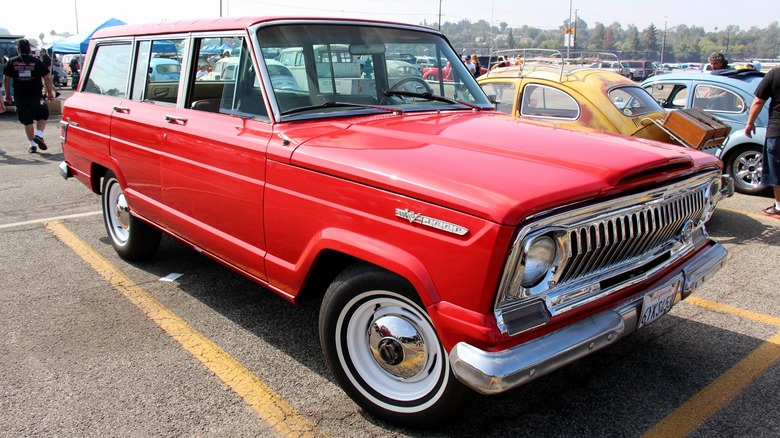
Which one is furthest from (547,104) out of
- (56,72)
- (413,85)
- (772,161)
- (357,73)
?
(56,72)

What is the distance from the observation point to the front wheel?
108 inches

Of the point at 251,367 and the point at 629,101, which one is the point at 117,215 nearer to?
the point at 251,367

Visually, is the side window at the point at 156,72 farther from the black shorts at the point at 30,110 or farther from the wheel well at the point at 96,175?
the black shorts at the point at 30,110

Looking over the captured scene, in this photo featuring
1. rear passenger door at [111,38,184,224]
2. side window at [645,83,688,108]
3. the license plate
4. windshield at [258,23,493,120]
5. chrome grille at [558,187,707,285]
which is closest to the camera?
chrome grille at [558,187,707,285]

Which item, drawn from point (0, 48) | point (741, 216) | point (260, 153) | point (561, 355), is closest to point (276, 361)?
point (260, 153)

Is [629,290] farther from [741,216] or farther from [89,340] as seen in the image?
[741,216]

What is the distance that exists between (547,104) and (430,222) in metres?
5.63

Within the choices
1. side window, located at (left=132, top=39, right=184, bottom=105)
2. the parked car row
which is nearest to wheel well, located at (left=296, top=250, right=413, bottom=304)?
side window, located at (left=132, top=39, right=184, bottom=105)

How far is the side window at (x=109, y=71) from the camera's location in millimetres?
4910

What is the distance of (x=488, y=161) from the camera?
9.07 ft

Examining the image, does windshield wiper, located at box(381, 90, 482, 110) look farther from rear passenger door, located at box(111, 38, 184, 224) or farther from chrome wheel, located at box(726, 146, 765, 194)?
chrome wheel, located at box(726, 146, 765, 194)

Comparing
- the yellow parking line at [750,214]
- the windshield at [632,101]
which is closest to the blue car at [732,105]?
the yellow parking line at [750,214]

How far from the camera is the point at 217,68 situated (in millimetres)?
4035

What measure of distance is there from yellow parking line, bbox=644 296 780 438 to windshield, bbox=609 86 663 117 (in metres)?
3.68
